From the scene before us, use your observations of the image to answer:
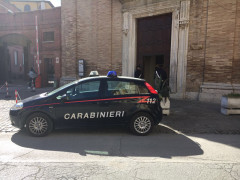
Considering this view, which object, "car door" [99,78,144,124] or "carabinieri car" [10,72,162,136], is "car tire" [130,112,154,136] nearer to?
"carabinieri car" [10,72,162,136]

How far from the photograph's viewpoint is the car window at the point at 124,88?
16.1ft

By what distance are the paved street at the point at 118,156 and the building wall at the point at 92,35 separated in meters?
8.53

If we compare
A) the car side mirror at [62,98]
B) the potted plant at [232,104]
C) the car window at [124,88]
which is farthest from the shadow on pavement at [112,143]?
the potted plant at [232,104]

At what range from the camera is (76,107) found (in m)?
4.73

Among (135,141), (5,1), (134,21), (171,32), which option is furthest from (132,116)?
(5,1)

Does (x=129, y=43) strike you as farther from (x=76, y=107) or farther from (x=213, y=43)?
(x=76, y=107)

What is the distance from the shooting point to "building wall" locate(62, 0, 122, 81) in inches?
494

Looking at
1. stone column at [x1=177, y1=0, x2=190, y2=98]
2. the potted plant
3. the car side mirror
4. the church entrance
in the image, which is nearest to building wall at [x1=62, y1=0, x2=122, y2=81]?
the church entrance

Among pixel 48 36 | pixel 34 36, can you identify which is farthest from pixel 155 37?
pixel 34 36

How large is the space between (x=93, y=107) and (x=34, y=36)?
642 inches

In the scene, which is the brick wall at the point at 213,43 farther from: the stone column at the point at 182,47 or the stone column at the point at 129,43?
the stone column at the point at 129,43

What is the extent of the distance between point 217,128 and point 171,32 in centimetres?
653

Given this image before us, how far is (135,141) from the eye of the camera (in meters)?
4.50

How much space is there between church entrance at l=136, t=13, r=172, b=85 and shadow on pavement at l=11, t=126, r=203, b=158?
22.5 ft
